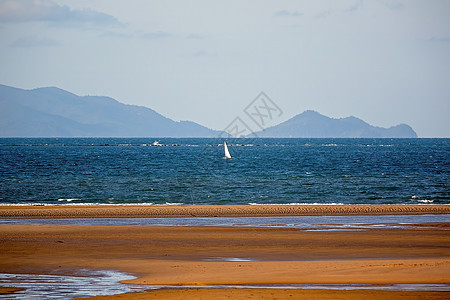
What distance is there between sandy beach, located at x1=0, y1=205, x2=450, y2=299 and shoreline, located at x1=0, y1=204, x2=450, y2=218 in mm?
5313

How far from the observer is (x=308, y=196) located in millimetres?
42750

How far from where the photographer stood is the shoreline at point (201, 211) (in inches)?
Result: 1193

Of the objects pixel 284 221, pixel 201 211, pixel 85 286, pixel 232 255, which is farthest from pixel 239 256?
pixel 201 211

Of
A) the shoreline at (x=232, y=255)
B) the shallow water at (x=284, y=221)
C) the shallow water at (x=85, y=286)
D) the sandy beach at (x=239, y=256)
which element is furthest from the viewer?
the shallow water at (x=284, y=221)

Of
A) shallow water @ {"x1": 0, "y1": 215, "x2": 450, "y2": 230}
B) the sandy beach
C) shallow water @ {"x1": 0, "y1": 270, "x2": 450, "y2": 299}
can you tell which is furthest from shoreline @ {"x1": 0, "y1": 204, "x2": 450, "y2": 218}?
shallow water @ {"x1": 0, "y1": 270, "x2": 450, "y2": 299}

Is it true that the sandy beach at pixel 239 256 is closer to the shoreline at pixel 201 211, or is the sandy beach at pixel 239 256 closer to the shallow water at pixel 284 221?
the shallow water at pixel 284 221

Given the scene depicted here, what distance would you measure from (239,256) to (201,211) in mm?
13865

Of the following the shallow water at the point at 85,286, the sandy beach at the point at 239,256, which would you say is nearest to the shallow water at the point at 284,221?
the sandy beach at the point at 239,256

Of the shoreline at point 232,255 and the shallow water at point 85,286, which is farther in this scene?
the shoreline at point 232,255

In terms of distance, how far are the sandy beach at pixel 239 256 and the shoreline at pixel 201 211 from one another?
5.31m

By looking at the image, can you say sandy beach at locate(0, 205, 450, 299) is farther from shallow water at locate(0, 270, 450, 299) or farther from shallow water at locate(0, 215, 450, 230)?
shallow water at locate(0, 215, 450, 230)

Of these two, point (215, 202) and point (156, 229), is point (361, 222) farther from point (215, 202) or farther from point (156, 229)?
point (215, 202)

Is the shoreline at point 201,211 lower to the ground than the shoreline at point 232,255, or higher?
lower

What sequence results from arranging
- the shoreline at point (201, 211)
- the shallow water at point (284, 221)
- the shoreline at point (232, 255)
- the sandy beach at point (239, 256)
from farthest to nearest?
the shoreline at point (201, 211)
the shallow water at point (284, 221)
the shoreline at point (232, 255)
the sandy beach at point (239, 256)
